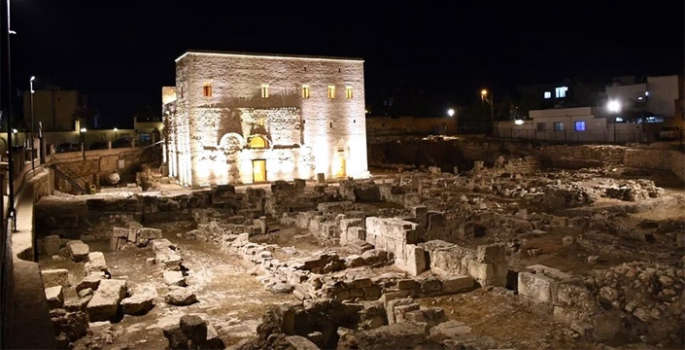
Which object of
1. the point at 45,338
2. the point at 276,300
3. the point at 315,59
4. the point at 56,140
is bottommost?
the point at 276,300

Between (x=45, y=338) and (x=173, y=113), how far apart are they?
1307 inches

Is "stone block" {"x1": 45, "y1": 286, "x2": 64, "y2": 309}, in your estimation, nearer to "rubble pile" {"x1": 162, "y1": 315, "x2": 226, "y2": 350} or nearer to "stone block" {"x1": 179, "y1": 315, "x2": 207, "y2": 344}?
"rubble pile" {"x1": 162, "y1": 315, "x2": 226, "y2": 350}

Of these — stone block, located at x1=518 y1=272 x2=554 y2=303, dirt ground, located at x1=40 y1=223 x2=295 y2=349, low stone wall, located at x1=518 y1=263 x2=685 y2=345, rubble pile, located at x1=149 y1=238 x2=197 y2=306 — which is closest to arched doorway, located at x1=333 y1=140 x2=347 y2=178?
dirt ground, located at x1=40 y1=223 x2=295 y2=349

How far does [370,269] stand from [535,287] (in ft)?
15.4

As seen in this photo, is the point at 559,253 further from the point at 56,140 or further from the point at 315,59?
the point at 56,140

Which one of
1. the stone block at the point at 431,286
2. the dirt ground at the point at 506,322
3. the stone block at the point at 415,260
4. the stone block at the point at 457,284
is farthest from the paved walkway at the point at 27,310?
the stone block at the point at 415,260

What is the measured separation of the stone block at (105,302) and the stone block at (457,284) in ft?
21.9

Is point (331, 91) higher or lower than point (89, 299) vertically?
higher

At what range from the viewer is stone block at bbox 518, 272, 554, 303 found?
36.8ft

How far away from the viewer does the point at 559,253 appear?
16.1 metres

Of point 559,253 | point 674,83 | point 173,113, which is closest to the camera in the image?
point 559,253

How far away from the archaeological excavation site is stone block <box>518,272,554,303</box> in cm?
3

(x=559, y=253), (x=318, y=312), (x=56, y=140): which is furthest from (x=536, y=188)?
(x=56, y=140)

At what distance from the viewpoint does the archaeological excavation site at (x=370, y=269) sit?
982cm
